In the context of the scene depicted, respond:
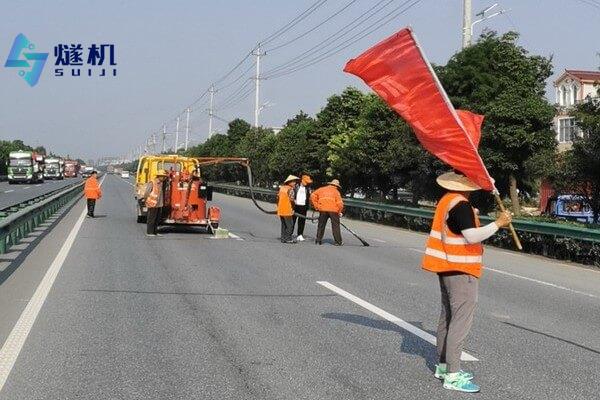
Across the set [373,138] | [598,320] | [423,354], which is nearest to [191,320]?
[423,354]

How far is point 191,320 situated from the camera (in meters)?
8.55

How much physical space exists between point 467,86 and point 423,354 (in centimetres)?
1876

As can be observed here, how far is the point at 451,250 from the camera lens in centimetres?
584

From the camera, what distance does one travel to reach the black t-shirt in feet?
18.9

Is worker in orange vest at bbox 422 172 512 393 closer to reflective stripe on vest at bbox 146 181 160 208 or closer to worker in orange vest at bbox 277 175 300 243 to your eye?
worker in orange vest at bbox 277 175 300 243

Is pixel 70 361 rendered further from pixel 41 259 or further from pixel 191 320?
pixel 41 259

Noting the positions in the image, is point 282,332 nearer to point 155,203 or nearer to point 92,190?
point 155,203

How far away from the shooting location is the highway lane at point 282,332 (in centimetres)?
597

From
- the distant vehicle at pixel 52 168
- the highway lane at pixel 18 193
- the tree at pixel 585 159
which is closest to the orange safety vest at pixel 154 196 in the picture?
the tree at pixel 585 159

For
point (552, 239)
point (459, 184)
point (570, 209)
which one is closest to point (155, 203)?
point (552, 239)

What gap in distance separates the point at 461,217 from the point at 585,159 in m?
15.0

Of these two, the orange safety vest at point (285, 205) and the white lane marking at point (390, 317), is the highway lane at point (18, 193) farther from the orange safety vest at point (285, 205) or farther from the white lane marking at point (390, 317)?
the white lane marking at point (390, 317)

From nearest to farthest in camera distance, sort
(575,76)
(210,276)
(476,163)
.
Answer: (476,163)
(210,276)
(575,76)

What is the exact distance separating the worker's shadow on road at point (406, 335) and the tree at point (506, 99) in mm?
15535
